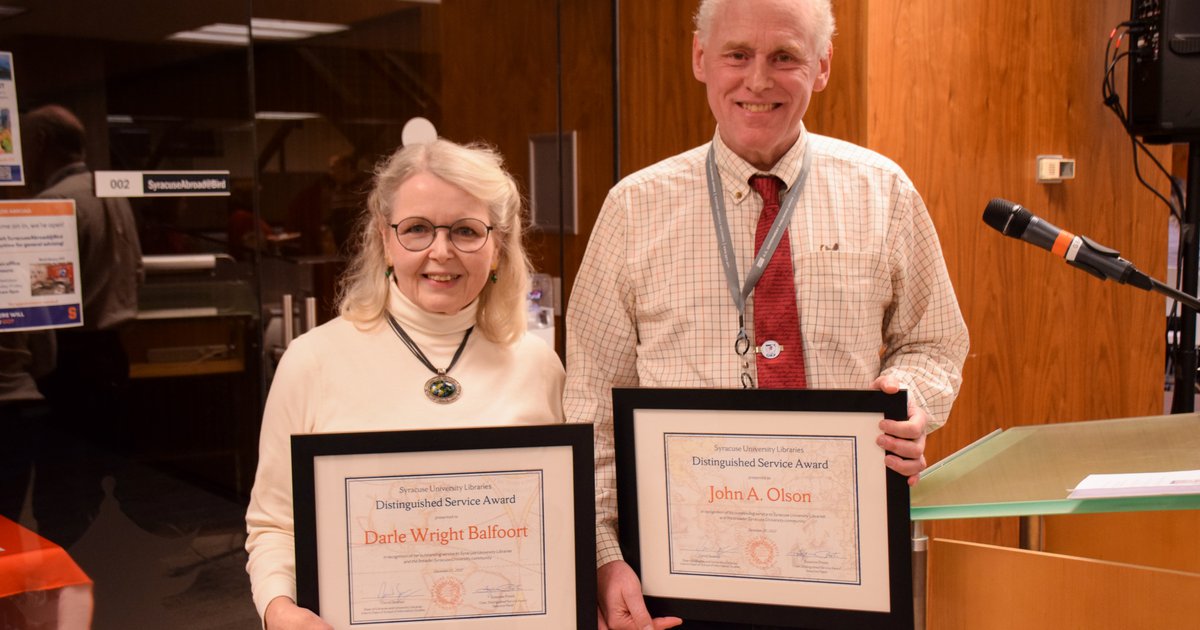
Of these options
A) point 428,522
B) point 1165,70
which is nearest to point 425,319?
point 428,522

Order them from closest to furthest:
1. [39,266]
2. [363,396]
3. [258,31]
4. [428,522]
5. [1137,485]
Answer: [1137,485] → [428,522] → [363,396] → [39,266] → [258,31]

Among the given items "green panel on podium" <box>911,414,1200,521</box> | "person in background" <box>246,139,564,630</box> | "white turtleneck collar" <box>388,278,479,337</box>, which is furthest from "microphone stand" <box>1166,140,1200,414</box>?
"white turtleneck collar" <box>388,278,479,337</box>

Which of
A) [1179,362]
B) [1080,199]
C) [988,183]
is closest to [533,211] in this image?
[988,183]

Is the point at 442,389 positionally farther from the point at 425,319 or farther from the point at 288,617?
the point at 288,617

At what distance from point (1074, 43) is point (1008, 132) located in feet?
1.70

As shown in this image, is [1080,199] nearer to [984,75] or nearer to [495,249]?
[984,75]

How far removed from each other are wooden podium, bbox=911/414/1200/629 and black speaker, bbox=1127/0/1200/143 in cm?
199

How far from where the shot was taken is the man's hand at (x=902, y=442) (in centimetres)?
154

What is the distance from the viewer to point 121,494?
12.9 ft

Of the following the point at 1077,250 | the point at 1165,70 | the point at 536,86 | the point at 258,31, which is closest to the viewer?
the point at 1077,250

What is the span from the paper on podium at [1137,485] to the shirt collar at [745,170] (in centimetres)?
75

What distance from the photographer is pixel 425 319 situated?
1.94 metres

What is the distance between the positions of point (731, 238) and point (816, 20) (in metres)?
0.43

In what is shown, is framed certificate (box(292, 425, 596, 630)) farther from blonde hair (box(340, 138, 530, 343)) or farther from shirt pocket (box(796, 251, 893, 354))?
shirt pocket (box(796, 251, 893, 354))
